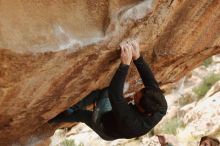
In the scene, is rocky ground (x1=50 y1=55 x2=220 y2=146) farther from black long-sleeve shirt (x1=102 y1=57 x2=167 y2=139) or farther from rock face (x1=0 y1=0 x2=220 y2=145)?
black long-sleeve shirt (x1=102 y1=57 x2=167 y2=139)

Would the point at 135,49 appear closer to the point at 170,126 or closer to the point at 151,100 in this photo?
the point at 151,100

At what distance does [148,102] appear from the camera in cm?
370

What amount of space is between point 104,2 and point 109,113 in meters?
1.10

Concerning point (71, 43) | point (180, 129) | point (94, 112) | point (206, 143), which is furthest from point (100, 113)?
point (180, 129)

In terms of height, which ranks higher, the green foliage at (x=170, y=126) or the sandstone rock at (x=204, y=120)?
the green foliage at (x=170, y=126)

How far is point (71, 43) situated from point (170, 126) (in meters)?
8.58

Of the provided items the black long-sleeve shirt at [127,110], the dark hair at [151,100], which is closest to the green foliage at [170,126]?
the black long-sleeve shirt at [127,110]

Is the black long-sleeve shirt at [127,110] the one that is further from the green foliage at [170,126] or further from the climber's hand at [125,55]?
the green foliage at [170,126]

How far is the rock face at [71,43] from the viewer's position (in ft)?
10.1

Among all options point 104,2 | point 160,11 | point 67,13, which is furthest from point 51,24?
point 160,11

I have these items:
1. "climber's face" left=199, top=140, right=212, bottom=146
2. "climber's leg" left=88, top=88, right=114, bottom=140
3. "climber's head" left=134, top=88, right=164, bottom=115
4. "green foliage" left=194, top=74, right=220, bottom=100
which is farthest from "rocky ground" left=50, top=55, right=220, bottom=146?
"climber's head" left=134, top=88, right=164, bottom=115

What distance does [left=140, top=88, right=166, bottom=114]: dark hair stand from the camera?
3.68 m

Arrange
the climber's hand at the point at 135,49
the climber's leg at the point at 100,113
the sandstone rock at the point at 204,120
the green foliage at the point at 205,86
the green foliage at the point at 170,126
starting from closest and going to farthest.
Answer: the climber's hand at the point at 135,49 → the climber's leg at the point at 100,113 → the sandstone rock at the point at 204,120 → the green foliage at the point at 170,126 → the green foliage at the point at 205,86

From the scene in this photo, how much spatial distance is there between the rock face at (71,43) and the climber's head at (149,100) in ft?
1.35
